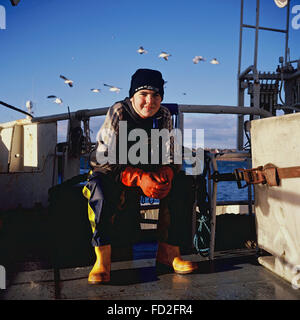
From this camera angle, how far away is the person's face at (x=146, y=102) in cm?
222

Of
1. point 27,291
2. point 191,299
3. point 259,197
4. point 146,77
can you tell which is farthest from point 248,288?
point 146,77

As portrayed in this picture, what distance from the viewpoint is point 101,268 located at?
2.08 meters

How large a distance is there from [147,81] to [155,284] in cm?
153

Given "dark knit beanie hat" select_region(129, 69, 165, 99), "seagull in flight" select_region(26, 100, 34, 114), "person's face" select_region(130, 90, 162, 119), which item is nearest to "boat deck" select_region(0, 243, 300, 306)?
"person's face" select_region(130, 90, 162, 119)

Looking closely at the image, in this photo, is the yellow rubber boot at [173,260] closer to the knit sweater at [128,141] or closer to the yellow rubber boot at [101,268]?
the yellow rubber boot at [101,268]

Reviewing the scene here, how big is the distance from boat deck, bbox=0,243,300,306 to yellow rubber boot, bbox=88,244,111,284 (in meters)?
0.05

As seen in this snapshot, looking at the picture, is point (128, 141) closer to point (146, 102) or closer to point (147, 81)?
point (146, 102)

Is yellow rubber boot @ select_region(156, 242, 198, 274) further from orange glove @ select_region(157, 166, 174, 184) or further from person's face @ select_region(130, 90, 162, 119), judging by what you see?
person's face @ select_region(130, 90, 162, 119)

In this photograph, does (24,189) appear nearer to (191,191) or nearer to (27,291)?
(27,291)

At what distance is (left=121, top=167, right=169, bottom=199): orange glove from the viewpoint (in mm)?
2092

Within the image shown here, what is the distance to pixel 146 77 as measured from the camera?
2219mm

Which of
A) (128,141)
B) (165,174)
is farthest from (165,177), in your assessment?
(128,141)

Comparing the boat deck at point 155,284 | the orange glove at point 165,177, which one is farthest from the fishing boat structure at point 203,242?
the orange glove at point 165,177

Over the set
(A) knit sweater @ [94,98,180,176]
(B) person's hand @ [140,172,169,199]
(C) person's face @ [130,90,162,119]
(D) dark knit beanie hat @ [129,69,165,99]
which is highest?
(D) dark knit beanie hat @ [129,69,165,99]
